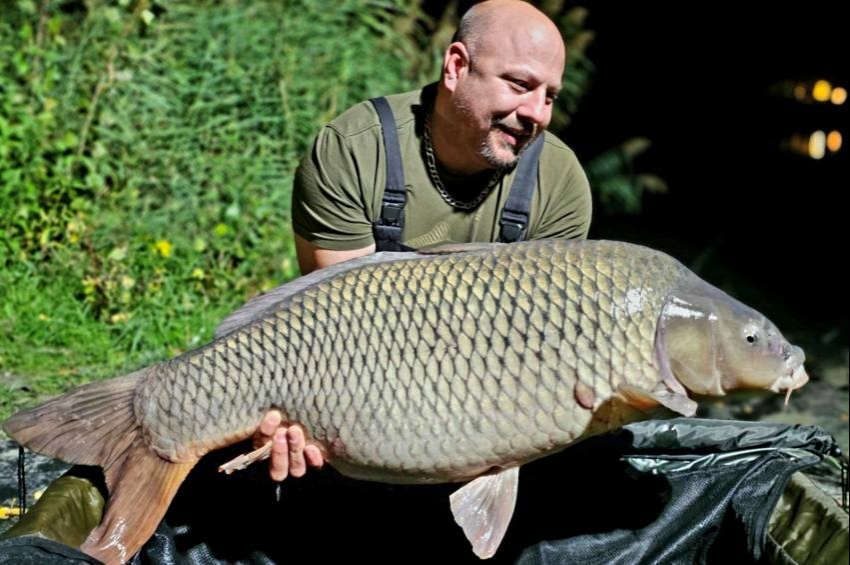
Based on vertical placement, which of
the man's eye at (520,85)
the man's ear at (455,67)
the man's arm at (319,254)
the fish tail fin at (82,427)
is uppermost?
the man's ear at (455,67)

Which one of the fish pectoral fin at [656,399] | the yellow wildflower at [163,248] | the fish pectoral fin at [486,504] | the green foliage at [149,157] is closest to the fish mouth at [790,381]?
the fish pectoral fin at [656,399]

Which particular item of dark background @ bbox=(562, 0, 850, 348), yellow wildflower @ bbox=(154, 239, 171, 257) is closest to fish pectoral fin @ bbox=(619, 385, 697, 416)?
yellow wildflower @ bbox=(154, 239, 171, 257)

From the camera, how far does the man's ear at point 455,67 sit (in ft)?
8.00

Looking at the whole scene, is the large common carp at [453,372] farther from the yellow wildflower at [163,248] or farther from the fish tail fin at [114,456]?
the yellow wildflower at [163,248]

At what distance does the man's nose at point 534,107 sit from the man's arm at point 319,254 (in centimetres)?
42

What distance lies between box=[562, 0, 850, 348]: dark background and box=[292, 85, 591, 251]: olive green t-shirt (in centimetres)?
268

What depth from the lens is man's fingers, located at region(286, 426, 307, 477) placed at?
2.01m

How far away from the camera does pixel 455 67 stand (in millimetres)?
2447

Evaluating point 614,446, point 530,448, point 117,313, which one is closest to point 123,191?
point 117,313

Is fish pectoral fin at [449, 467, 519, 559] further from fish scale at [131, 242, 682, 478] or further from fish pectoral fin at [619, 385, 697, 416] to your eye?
fish pectoral fin at [619, 385, 697, 416]

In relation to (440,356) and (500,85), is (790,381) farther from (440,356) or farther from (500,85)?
(500,85)

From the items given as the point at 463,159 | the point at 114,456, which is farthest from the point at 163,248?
the point at 114,456

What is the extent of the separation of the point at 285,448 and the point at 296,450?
0.02 meters

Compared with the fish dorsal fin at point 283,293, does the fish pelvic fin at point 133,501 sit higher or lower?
lower
